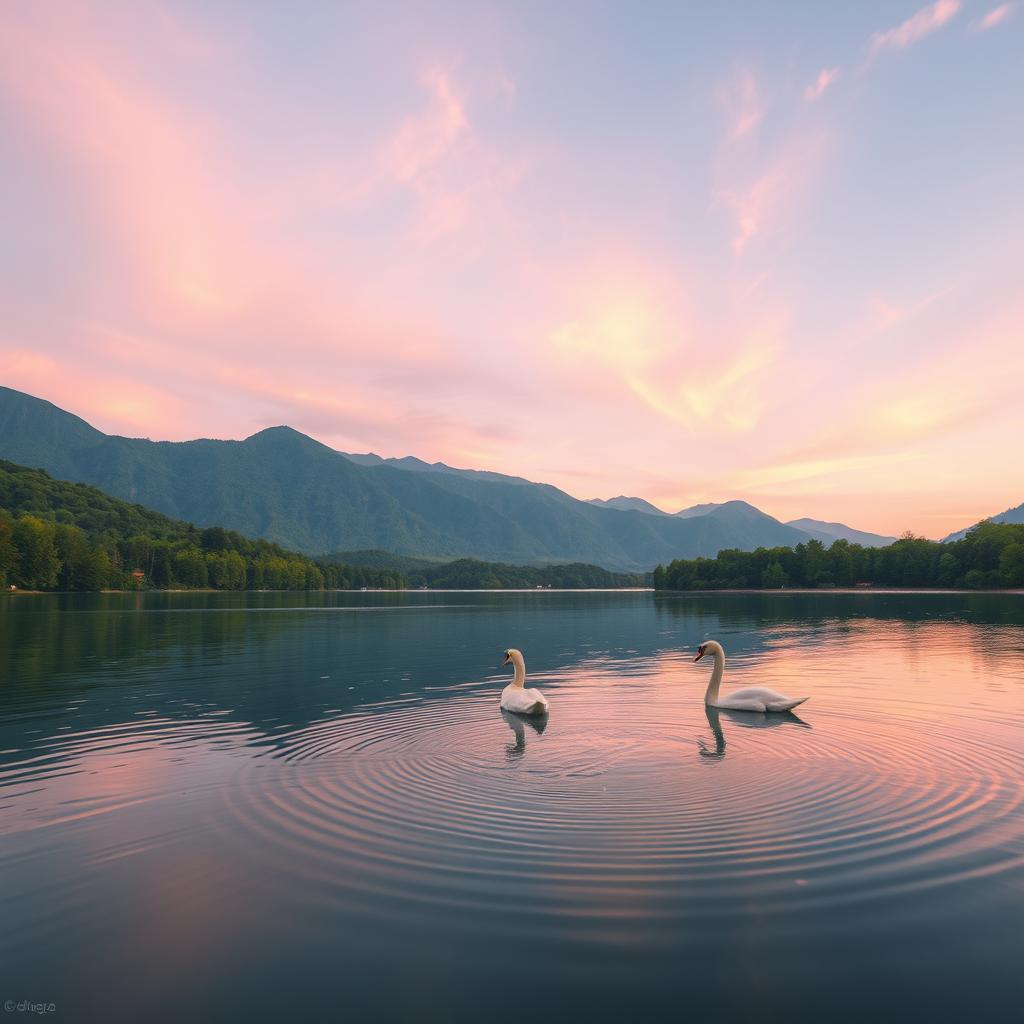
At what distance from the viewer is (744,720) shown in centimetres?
2625

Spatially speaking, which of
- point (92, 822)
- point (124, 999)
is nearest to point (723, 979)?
point (124, 999)

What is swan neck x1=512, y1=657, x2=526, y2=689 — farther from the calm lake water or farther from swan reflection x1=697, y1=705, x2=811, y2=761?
swan reflection x1=697, y1=705, x2=811, y2=761

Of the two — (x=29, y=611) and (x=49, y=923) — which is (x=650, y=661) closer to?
(x=49, y=923)

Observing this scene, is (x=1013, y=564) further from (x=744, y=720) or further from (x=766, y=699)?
(x=744, y=720)

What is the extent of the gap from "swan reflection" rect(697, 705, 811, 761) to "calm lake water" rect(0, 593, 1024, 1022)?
0.61 feet

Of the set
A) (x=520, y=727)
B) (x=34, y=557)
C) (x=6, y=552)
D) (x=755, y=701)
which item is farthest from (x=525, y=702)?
(x=34, y=557)

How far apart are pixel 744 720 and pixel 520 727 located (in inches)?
336

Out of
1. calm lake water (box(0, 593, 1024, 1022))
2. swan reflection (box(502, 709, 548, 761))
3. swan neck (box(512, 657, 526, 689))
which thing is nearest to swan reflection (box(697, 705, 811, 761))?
calm lake water (box(0, 593, 1024, 1022))

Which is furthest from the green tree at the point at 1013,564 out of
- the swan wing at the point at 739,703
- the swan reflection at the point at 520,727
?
the swan reflection at the point at 520,727

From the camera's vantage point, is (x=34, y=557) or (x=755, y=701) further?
(x=34, y=557)

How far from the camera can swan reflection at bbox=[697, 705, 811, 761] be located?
77.3 ft

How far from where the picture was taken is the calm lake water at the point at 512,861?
871 centimetres

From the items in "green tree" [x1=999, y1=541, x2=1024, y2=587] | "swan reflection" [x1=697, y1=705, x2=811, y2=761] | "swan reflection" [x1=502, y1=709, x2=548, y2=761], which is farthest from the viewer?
"green tree" [x1=999, y1=541, x2=1024, y2=587]

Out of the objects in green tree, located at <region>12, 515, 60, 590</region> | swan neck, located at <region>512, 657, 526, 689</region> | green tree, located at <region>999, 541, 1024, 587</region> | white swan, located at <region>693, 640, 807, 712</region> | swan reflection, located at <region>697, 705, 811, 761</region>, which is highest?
green tree, located at <region>12, 515, 60, 590</region>
